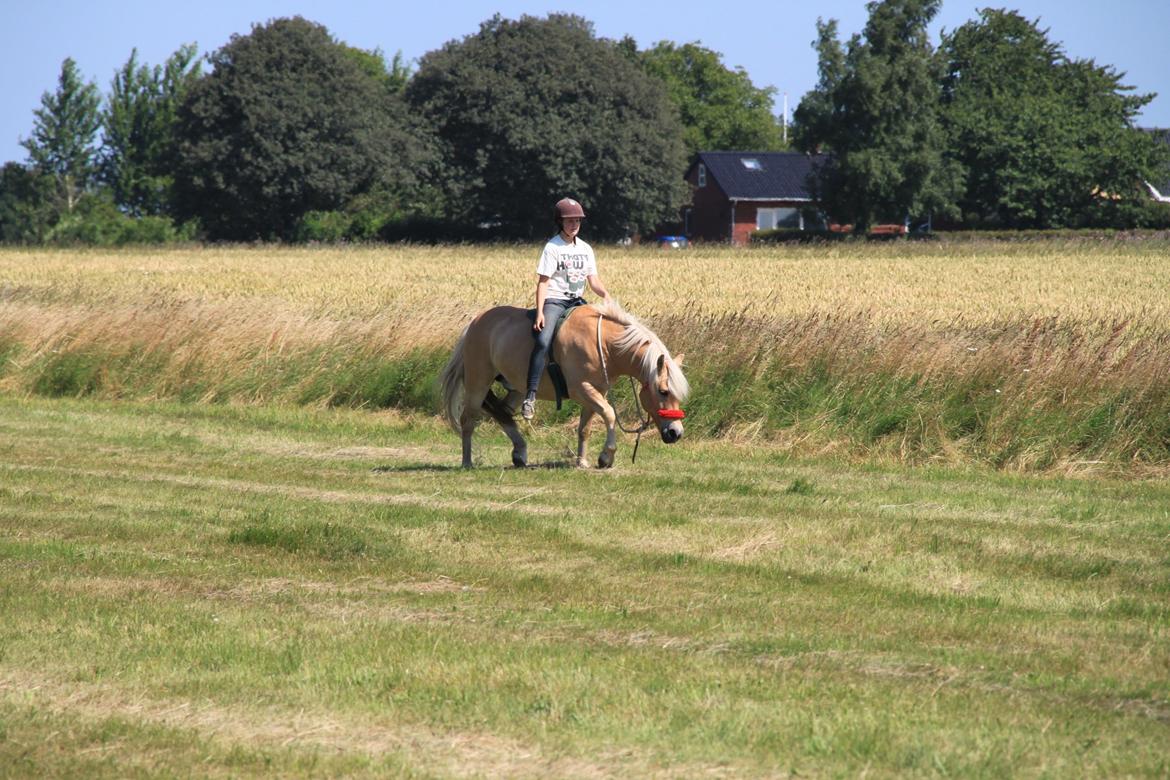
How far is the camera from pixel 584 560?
8.28 m

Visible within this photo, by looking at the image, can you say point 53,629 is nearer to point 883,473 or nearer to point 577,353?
point 577,353

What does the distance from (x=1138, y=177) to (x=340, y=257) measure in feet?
147

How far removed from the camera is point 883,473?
41.6 feet

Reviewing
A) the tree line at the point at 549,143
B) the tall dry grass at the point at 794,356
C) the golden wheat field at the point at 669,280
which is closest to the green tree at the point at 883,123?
the tree line at the point at 549,143

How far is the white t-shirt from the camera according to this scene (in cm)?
1209

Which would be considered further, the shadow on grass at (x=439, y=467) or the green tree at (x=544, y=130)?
the green tree at (x=544, y=130)

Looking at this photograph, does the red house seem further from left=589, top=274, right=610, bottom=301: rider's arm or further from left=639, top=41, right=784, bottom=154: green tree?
left=589, top=274, right=610, bottom=301: rider's arm

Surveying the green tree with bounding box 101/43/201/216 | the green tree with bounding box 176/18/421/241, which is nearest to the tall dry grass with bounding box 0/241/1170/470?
the green tree with bounding box 176/18/421/241

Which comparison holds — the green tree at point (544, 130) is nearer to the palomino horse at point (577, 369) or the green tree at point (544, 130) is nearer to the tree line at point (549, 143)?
the tree line at point (549, 143)

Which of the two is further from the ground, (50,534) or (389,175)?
(389,175)

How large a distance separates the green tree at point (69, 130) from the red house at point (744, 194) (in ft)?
174

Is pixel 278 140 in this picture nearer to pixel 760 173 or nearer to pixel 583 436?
pixel 760 173

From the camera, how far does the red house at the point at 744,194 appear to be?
92.8 metres

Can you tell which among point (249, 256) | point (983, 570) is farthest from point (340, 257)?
point (983, 570)
